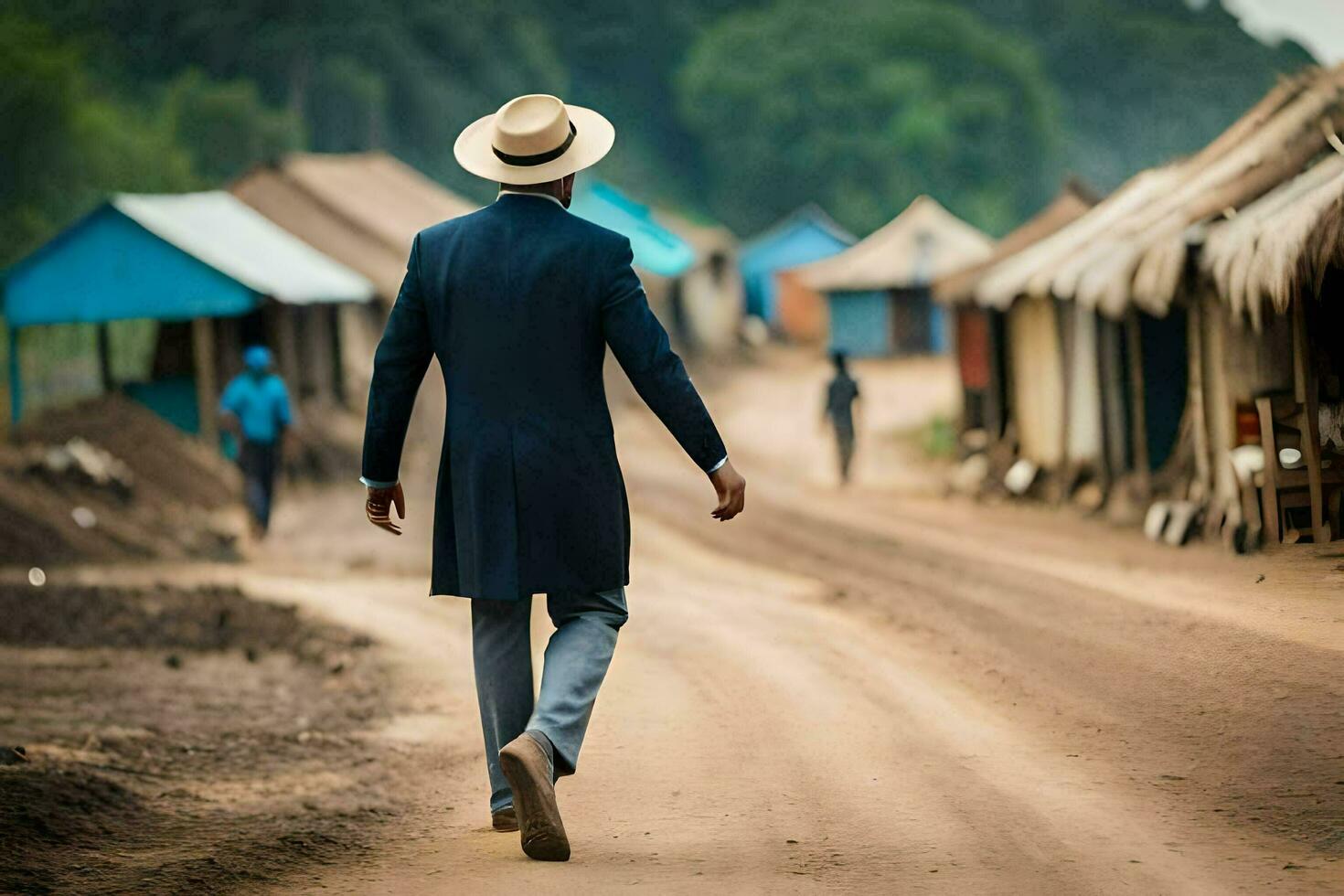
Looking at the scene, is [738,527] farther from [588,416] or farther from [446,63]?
[446,63]

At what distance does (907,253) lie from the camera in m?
29.4

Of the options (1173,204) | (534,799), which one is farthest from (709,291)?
(534,799)

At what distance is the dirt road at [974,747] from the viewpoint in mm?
4098

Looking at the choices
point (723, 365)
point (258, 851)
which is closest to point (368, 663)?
point (258, 851)

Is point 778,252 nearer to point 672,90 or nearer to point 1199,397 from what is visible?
point 672,90

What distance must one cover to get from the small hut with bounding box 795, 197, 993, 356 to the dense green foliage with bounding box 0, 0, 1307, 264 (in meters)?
1.19

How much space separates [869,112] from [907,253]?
8104 mm

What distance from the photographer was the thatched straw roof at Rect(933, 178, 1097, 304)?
16359mm

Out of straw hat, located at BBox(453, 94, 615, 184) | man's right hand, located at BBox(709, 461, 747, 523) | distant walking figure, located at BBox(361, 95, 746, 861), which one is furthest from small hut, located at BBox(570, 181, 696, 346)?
man's right hand, located at BBox(709, 461, 747, 523)

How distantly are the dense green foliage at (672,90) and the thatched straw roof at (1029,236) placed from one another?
11.9 inches

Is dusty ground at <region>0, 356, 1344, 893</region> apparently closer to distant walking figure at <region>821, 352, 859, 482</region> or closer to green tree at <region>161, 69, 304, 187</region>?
distant walking figure at <region>821, 352, 859, 482</region>

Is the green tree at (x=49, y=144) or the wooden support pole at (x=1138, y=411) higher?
the green tree at (x=49, y=144)

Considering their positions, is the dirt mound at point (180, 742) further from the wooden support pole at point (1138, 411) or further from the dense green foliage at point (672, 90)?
the dense green foliage at point (672, 90)

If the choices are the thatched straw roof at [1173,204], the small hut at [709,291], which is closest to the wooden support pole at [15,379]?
the thatched straw roof at [1173,204]
